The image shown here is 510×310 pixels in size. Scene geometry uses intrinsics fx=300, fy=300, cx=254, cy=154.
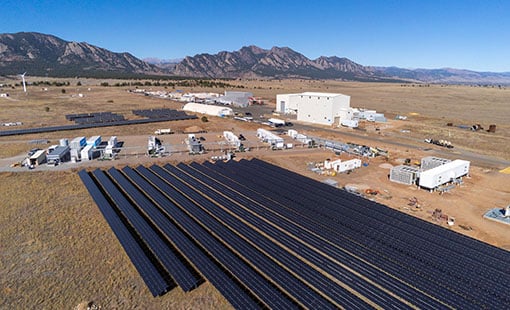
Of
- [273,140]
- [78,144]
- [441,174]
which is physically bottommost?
[441,174]

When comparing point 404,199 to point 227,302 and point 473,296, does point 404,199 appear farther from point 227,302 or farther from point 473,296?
point 227,302

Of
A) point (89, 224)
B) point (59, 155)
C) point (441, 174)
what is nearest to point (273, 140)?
point (441, 174)

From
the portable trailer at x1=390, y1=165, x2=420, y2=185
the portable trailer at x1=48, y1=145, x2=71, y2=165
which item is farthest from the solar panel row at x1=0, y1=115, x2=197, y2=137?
the portable trailer at x1=390, y1=165, x2=420, y2=185

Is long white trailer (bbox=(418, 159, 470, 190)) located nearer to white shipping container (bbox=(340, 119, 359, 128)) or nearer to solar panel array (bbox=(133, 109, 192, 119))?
white shipping container (bbox=(340, 119, 359, 128))

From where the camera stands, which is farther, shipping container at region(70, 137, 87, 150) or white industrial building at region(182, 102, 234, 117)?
white industrial building at region(182, 102, 234, 117)

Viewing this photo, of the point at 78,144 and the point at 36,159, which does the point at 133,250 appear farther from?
the point at 78,144

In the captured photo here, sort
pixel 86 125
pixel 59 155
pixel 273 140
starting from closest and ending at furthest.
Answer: pixel 59 155 → pixel 273 140 → pixel 86 125
